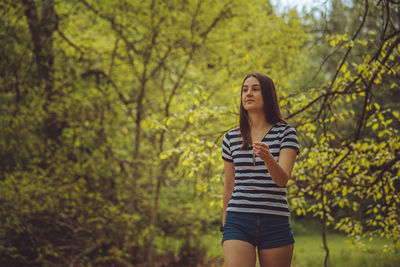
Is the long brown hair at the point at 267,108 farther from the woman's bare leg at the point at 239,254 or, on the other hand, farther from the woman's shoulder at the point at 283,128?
the woman's bare leg at the point at 239,254

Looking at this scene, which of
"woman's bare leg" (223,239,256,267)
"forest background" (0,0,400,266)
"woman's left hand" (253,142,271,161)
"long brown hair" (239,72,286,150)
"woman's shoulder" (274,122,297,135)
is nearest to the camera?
"woman's left hand" (253,142,271,161)

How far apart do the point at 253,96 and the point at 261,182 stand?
0.50 metres

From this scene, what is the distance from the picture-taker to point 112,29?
7.36m

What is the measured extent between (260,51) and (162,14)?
2192 millimetres

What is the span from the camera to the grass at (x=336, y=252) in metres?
4.49

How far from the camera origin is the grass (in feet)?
14.7

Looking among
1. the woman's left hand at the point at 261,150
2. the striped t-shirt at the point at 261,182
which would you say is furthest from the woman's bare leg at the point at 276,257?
the woman's left hand at the point at 261,150

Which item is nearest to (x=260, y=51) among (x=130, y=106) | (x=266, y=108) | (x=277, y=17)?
(x=277, y=17)

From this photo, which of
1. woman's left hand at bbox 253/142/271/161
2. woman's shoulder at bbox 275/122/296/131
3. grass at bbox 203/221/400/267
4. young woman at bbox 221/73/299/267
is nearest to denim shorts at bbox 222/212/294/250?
young woman at bbox 221/73/299/267

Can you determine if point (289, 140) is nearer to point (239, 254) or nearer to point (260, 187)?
point (260, 187)

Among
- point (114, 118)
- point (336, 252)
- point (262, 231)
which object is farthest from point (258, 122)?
point (114, 118)

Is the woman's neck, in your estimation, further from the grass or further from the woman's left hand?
the grass

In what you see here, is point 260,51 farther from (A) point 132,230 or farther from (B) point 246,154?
(B) point 246,154

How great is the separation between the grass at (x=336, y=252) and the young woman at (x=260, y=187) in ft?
6.72
